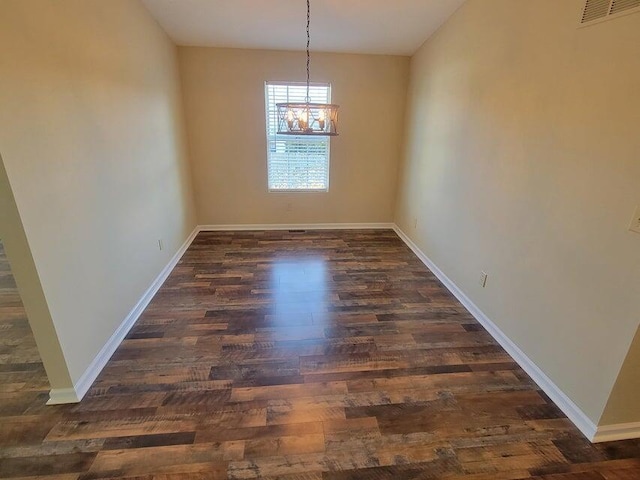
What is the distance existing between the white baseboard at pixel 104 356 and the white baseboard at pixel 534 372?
282 cm

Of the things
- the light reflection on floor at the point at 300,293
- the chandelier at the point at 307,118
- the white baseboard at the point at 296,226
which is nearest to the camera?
the chandelier at the point at 307,118

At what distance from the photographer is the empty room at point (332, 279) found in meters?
1.49

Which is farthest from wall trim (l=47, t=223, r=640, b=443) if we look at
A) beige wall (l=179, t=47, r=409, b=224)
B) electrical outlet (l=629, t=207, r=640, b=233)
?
beige wall (l=179, t=47, r=409, b=224)

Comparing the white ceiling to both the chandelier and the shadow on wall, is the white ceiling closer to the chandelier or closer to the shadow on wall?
the chandelier

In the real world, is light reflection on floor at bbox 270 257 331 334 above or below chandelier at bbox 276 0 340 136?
below

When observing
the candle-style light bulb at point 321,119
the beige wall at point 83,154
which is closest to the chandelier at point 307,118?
the candle-style light bulb at point 321,119

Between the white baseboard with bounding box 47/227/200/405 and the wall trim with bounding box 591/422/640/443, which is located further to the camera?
the white baseboard with bounding box 47/227/200/405

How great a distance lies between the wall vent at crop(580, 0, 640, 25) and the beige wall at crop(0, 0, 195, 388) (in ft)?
9.11

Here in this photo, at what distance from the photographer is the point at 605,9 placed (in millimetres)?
1533

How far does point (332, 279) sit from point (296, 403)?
1576 mm

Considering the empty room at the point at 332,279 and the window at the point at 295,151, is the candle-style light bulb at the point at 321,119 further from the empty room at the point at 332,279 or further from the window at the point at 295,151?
the window at the point at 295,151

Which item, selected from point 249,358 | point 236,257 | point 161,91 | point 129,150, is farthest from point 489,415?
point 161,91

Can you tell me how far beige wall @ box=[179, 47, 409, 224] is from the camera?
13.2 feet

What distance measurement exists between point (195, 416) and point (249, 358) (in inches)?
19.9
